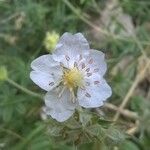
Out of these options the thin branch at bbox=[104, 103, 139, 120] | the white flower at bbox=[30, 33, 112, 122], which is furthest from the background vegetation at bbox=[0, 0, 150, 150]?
the white flower at bbox=[30, 33, 112, 122]

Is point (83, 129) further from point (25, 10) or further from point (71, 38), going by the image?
point (25, 10)

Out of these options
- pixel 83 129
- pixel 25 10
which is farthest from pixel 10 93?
pixel 83 129

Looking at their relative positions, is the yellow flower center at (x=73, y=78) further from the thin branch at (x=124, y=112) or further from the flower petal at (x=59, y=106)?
the thin branch at (x=124, y=112)

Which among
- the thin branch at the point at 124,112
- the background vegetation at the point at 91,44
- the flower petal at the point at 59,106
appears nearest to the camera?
the flower petal at the point at 59,106

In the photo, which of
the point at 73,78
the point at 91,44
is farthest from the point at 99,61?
the point at 91,44

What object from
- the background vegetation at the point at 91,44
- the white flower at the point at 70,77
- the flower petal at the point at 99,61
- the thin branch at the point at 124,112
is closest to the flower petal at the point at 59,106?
the white flower at the point at 70,77

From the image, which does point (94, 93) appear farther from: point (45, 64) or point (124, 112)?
point (124, 112)

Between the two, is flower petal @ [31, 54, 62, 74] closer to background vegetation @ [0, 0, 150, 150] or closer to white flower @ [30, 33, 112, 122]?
white flower @ [30, 33, 112, 122]
